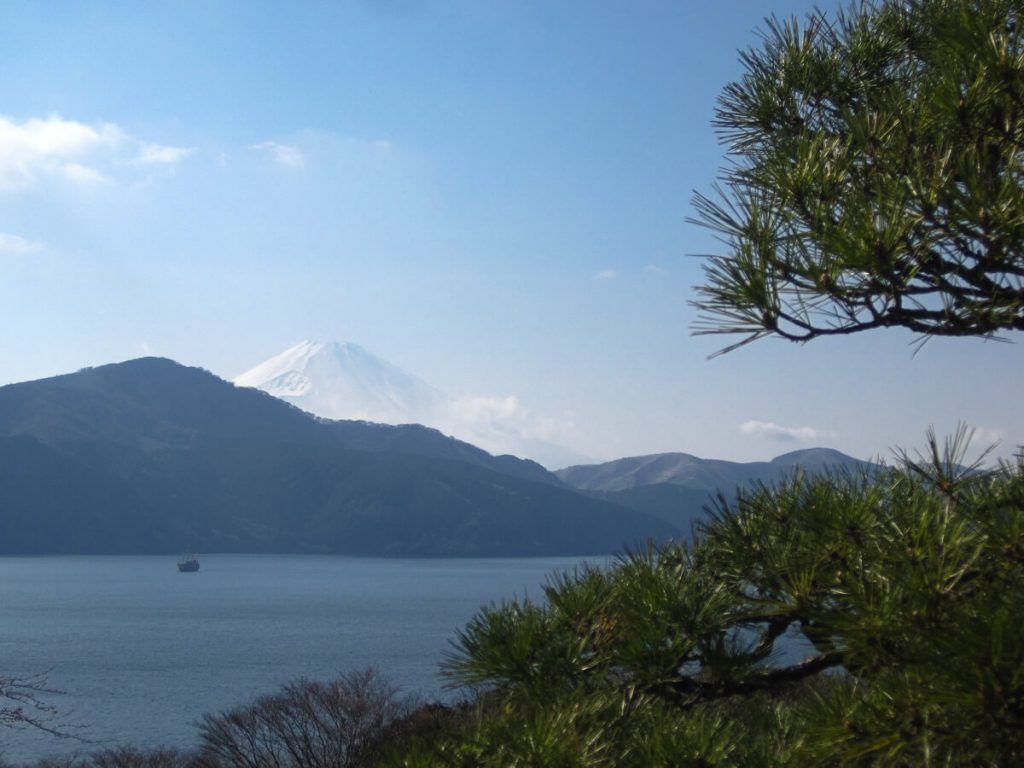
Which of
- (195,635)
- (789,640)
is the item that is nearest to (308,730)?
(789,640)

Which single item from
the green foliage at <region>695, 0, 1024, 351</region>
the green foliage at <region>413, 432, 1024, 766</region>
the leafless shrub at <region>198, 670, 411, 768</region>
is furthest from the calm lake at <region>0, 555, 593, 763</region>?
the leafless shrub at <region>198, 670, 411, 768</region>

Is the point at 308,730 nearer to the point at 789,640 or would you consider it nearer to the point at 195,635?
the point at 789,640

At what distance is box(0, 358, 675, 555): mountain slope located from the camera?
138m

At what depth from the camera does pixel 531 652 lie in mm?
2469

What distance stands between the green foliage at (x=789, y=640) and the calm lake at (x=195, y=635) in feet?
1.29

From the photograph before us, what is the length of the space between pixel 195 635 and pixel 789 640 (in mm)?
55040

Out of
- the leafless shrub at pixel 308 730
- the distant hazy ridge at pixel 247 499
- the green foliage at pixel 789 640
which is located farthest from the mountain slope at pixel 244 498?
the green foliage at pixel 789 640

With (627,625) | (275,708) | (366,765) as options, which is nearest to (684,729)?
(627,625)

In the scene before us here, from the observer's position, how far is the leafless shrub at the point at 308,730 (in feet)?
59.5

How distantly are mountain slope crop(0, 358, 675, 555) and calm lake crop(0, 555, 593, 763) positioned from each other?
3245 centimetres

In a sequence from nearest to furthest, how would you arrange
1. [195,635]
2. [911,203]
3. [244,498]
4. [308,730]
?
[911,203] → [308,730] → [195,635] → [244,498]

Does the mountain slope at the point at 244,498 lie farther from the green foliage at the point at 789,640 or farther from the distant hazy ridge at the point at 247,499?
the green foliage at the point at 789,640

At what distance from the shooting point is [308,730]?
19.6 m

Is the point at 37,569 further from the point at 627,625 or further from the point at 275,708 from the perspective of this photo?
the point at 627,625
